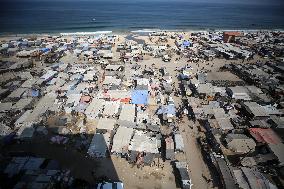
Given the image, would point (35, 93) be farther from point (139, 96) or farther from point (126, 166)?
point (126, 166)

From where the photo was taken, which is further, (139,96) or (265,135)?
(139,96)

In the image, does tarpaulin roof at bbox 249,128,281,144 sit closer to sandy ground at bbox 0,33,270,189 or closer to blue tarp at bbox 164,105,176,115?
sandy ground at bbox 0,33,270,189

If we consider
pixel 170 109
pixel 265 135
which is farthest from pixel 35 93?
pixel 265 135

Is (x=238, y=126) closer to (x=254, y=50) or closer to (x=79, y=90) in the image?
(x=79, y=90)

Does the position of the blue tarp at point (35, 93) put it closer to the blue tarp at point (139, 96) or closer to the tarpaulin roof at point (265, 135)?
the blue tarp at point (139, 96)

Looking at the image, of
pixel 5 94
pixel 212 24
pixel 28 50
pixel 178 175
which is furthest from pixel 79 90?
pixel 212 24

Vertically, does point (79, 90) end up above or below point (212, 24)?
below
